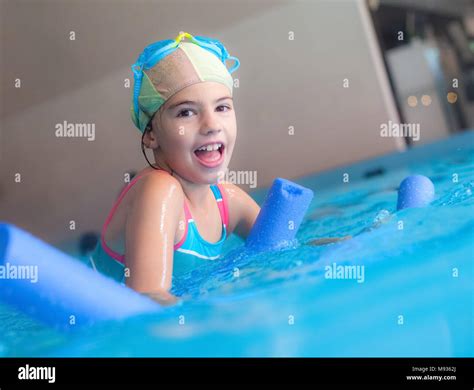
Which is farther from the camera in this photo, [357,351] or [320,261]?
[320,261]

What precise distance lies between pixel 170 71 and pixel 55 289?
0.72m

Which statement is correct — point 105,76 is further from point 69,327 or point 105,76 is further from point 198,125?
point 69,327

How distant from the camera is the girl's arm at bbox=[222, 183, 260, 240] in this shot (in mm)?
1988

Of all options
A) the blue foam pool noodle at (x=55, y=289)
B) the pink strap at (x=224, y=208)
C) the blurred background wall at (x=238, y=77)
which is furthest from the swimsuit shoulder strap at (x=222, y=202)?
the blurred background wall at (x=238, y=77)

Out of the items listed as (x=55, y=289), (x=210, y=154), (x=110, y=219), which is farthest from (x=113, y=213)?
(x=55, y=289)

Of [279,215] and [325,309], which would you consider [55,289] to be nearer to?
[325,309]

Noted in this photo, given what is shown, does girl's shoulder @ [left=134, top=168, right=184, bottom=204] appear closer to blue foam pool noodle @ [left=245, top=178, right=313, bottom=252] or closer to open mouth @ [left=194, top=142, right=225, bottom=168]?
open mouth @ [left=194, top=142, right=225, bottom=168]

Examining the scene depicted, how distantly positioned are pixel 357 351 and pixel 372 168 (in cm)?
394

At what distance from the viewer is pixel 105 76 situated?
5.46m

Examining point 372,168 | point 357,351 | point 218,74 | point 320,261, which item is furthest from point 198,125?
point 372,168

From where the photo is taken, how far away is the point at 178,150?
5.46ft

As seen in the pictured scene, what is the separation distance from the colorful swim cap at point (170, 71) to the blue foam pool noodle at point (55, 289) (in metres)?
0.63

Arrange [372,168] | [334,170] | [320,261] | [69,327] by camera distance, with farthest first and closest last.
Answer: [334,170] → [372,168] → [320,261] → [69,327]

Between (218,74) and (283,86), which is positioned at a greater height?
(283,86)
